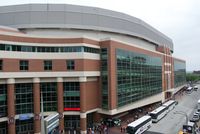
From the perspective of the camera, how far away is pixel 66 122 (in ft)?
145

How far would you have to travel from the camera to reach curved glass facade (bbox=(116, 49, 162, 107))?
48.8m

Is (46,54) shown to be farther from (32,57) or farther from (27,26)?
(27,26)

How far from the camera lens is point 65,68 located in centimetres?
4231

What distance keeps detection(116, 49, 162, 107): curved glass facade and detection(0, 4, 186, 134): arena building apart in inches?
8.2

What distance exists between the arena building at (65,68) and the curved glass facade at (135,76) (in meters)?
0.21

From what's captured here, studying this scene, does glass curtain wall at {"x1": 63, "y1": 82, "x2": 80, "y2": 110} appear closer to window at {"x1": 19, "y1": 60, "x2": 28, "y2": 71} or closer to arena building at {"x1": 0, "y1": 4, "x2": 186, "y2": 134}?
arena building at {"x1": 0, "y1": 4, "x2": 186, "y2": 134}

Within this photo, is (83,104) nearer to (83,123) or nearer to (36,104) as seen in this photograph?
(83,123)

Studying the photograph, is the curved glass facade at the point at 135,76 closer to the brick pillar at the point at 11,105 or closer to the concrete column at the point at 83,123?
the concrete column at the point at 83,123

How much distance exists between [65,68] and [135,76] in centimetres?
2031

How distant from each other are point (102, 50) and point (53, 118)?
27514 millimetres

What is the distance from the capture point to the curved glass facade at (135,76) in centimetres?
4875

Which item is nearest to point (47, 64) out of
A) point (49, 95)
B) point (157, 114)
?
point (49, 95)

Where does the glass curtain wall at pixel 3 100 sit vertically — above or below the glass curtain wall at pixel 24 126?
above

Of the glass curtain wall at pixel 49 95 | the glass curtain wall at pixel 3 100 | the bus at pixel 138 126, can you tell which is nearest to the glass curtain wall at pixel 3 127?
the glass curtain wall at pixel 3 100
